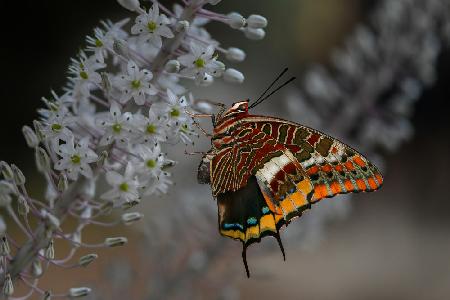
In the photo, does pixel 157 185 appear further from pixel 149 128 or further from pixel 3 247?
pixel 3 247

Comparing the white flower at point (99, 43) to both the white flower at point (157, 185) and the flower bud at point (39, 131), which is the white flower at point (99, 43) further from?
the white flower at point (157, 185)

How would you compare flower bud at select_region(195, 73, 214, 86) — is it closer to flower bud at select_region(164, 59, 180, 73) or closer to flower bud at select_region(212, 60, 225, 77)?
flower bud at select_region(212, 60, 225, 77)

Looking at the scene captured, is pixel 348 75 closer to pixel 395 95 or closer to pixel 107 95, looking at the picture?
pixel 395 95

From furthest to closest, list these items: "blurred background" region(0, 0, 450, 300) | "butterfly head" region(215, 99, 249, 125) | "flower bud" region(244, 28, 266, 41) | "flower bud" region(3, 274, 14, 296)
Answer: "blurred background" region(0, 0, 450, 300) → "butterfly head" region(215, 99, 249, 125) → "flower bud" region(244, 28, 266, 41) → "flower bud" region(3, 274, 14, 296)

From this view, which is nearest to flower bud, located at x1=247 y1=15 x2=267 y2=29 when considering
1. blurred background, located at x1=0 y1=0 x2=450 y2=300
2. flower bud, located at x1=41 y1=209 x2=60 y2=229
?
flower bud, located at x1=41 y1=209 x2=60 y2=229

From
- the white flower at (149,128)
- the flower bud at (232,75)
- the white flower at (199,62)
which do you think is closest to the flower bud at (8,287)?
the white flower at (149,128)

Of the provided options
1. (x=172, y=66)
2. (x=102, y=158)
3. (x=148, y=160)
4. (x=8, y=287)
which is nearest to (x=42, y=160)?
(x=102, y=158)
